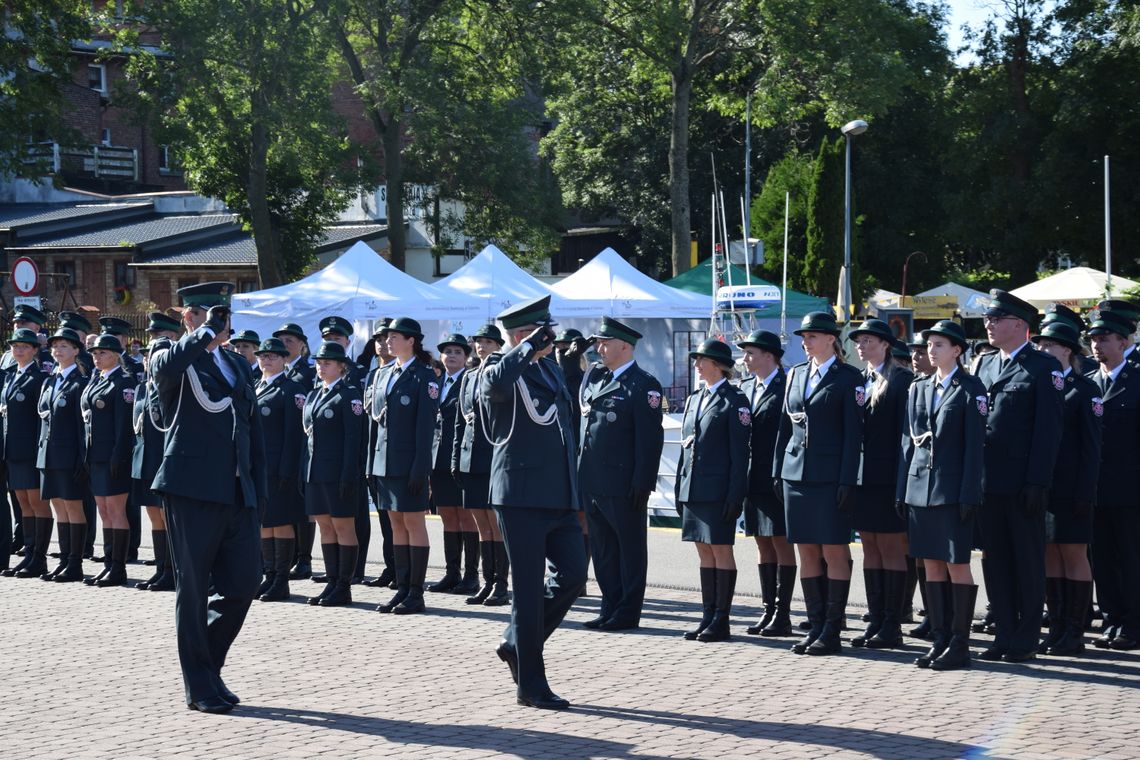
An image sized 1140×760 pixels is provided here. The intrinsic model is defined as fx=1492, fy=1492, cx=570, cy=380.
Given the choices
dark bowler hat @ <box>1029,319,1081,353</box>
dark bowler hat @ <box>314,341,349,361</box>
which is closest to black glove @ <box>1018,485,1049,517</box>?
dark bowler hat @ <box>1029,319,1081,353</box>

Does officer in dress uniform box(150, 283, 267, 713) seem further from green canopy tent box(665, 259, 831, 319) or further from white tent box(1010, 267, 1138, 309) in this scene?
white tent box(1010, 267, 1138, 309)

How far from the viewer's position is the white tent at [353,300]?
883 inches

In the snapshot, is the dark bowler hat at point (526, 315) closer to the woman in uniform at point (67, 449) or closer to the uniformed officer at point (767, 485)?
the uniformed officer at point (767, 485)

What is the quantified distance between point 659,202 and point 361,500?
3881cm

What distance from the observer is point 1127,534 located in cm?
977

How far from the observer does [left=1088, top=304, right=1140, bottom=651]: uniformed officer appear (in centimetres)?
968

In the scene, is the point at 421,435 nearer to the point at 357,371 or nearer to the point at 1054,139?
the point at 357,371

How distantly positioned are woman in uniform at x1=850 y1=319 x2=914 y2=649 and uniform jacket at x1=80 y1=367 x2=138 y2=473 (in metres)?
6.36

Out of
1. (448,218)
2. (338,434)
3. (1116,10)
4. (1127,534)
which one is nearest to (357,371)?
(338,434)

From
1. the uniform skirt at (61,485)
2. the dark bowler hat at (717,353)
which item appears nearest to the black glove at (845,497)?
the dark bowler hat at (717,353)

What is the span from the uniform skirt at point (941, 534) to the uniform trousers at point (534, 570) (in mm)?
2241

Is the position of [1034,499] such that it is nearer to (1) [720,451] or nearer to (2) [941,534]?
(2) [941,534]

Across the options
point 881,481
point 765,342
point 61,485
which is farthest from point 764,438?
point 61,485

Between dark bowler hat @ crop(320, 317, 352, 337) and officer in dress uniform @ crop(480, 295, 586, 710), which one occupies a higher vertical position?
dark bowler hat @ crop(320, 317, 352, 337)
